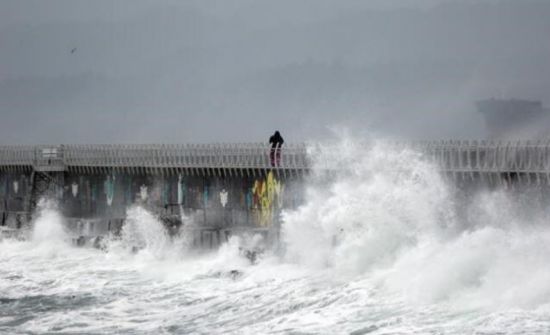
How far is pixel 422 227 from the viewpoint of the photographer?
24.8 meters

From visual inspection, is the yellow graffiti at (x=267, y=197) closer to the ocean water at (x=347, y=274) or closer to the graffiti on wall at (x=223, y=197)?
the ocean water at (x=347, y=274)

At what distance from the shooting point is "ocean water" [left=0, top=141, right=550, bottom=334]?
1947 centimetres

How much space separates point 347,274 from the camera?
968 inches

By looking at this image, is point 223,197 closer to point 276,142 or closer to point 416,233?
point 276,142

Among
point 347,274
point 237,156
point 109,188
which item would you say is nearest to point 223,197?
point 237,156

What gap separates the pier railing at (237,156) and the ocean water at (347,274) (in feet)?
1.78

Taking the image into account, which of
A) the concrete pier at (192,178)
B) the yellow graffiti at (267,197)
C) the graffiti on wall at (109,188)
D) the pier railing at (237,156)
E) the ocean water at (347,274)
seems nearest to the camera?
the ocean water at (347,274)

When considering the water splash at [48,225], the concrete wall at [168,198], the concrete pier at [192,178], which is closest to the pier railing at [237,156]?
the concrete pier at [192,178]

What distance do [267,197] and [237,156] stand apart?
260 centimetres

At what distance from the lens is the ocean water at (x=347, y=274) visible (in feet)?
63.9

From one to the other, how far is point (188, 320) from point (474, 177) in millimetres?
7598

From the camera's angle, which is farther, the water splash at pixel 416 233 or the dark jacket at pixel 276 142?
the dark jacket at pixel 276 142

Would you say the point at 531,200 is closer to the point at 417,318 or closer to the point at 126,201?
the point at 417,318

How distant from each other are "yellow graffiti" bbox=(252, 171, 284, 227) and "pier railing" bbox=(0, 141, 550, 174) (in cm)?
51
